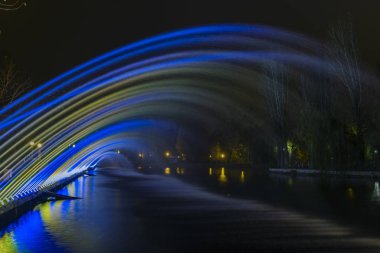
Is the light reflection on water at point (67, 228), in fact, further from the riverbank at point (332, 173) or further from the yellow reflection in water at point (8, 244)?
the riverbank at point (332, 173)

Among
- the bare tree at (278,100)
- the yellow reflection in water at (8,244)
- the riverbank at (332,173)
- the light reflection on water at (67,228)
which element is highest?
the bare tree at (278,100)

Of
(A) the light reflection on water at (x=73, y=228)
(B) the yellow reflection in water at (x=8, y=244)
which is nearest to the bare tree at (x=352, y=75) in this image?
(A) the light reflection on water at (x=73, y=228)

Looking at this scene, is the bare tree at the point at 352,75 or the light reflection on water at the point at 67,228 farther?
the bare tree at the point at 352,75

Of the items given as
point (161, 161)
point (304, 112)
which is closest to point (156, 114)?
point (161, 161)

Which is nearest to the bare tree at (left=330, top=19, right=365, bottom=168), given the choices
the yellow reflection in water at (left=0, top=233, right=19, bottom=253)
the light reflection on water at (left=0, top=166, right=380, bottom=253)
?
the light reflection on water at (left=0, top=166, right=380, bottom=253)

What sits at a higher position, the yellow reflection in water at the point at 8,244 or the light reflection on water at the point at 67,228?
the light reflection on water at the point at 67,228

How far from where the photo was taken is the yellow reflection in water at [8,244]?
1158cm

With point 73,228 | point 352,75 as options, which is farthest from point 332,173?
point 73,228

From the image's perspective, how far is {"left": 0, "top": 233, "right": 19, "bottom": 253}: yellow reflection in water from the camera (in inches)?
456

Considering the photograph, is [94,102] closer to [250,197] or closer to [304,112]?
[250,197]

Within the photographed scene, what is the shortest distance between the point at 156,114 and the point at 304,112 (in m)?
42.9

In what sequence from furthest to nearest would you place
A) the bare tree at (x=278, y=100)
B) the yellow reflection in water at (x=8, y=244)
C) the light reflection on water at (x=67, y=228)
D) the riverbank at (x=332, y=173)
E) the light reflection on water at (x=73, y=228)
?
the bare tree at (x=278, y=100)
the riverbank at (x=332, y=173)
the light reflection on water at (x=73, y=228)
the light reflection on water at (x=67, y=228)
the yellow reflection in water at (x=8, y=244)

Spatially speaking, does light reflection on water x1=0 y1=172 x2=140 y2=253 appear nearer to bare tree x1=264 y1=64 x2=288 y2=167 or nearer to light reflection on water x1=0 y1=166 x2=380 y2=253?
light reflection on water x1=0 y1=166 x2=380 y2=253

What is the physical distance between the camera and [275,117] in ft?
186
